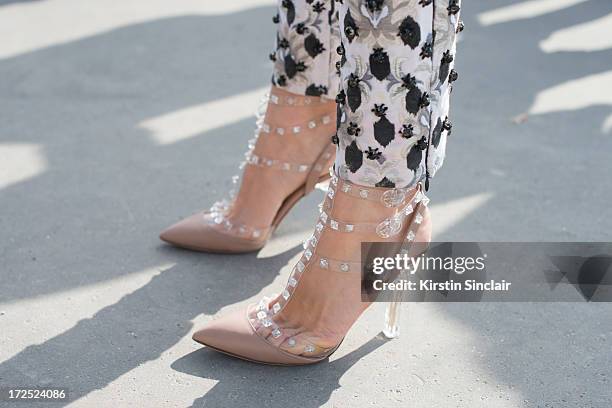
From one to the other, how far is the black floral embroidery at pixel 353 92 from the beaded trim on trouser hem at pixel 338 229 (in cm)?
14

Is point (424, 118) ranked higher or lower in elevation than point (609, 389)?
higher

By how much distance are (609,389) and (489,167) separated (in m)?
0.96

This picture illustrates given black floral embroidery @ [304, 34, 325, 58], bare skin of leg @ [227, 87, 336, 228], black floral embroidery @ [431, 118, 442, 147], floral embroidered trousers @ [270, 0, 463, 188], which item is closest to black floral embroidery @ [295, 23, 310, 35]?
black floral embroidery @ [304, 34, 325, 58]

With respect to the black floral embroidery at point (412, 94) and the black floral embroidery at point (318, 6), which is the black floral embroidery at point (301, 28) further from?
the black floral embroidery at point (412, 94)

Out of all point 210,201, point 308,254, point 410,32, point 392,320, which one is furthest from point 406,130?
point 210,201

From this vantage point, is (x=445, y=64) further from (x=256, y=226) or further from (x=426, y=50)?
(x=256, y=226)

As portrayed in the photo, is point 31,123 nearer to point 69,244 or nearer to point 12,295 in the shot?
point 69,244

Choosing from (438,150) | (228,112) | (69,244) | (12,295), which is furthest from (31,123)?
(438,150)

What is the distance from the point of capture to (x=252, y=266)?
1.90 meters

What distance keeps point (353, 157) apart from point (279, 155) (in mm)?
399

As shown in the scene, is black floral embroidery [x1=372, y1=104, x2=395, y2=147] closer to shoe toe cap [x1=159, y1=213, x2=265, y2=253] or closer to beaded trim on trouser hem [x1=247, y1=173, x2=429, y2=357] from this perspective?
beaded trim on trouser hem [x1=247, y1=173, x2=429, y2=357]

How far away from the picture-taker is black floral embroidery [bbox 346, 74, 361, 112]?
1.45 metres

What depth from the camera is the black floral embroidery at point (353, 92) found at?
1.45 m

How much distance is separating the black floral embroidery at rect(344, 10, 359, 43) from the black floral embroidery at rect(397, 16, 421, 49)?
73 millimetres
